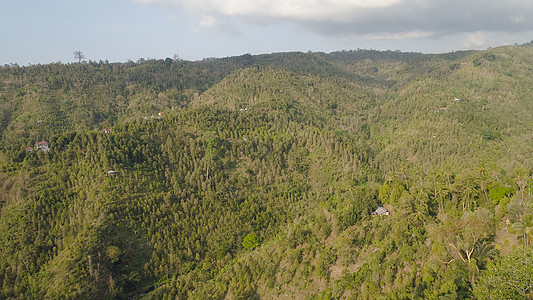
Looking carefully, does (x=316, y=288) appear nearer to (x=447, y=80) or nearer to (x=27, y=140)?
(x=27, y=140)

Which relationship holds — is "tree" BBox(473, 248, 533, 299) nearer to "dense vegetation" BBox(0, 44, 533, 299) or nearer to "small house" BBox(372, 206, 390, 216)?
"dense vegetation" BBox(0, 44, 533, 299)

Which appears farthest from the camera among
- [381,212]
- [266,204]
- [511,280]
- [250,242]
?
[266,204]

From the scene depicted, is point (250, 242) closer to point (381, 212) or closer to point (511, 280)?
point (381, 212)

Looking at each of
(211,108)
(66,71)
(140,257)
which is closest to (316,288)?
(140,257)

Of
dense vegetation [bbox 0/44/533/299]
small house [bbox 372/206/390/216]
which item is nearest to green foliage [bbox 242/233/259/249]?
dense vegetation [bbox 0/44/533/299]

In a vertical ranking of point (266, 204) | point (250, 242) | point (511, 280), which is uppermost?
point (511, 280)

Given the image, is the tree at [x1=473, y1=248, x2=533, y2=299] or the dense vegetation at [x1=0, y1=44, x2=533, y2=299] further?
the dense vegetation at [x1=0, y1=44, x2=533, y2=299]

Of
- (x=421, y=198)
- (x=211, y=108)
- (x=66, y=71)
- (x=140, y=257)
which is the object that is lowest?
(x=140, y=257)

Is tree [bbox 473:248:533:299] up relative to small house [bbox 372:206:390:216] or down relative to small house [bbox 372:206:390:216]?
up

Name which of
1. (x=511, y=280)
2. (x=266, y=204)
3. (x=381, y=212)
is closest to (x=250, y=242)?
(x=266, y=204)
